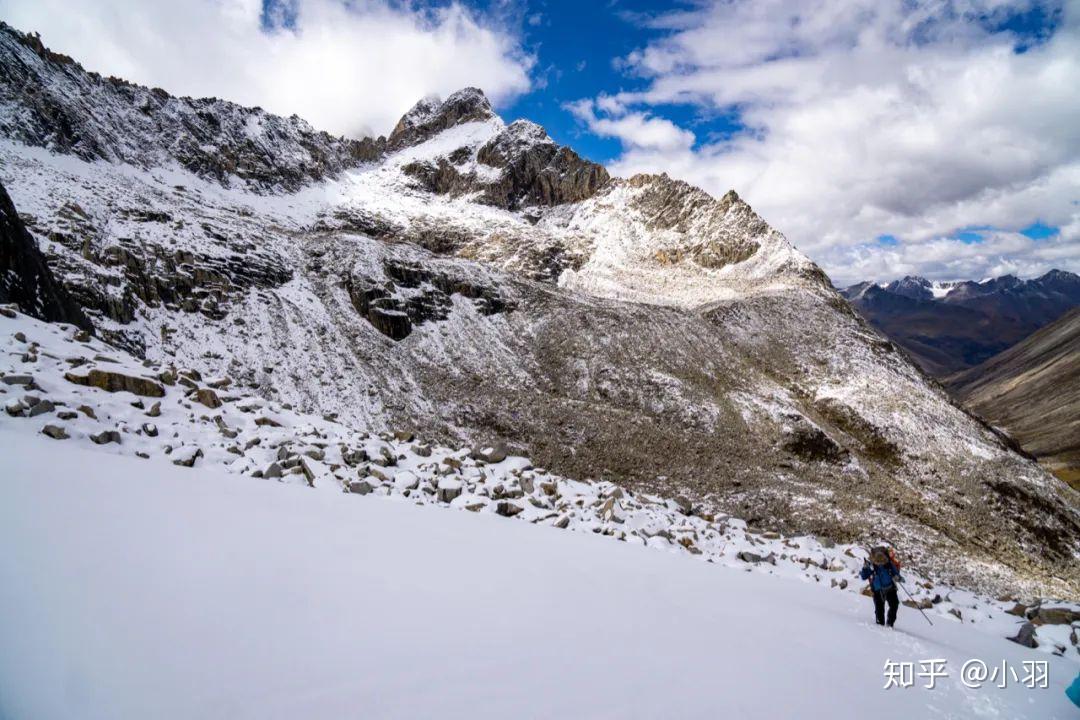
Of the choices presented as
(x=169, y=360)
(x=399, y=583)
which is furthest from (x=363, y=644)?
(x=169, y=360)

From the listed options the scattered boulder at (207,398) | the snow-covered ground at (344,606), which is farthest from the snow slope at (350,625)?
the scattered boulder at (207,398)

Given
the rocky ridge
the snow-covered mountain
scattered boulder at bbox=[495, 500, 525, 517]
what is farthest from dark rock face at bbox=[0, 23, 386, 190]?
scattered boulder at bbox=[495, 500, 525, 517]

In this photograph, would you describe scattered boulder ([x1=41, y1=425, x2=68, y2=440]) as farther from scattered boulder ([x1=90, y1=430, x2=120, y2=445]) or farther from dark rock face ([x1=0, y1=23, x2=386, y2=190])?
dark rock face ([x1=0, y1=23, x2=386, y2=190])

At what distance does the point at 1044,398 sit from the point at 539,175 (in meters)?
145

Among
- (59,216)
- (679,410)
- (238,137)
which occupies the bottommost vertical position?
(679,410)

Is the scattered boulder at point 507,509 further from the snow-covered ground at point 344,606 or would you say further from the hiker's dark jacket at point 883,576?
the hiker's dark jacket at point 883,576

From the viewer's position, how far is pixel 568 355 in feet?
154

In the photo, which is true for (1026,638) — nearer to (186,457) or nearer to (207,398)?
(186,457)

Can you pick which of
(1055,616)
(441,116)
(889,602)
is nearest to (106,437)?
(889,602)

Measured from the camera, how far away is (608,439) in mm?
34250

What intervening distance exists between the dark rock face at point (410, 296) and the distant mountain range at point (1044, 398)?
94793 millimetres

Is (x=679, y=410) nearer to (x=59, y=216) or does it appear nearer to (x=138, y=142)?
(x=59, y=216)

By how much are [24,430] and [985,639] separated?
18.3 metres

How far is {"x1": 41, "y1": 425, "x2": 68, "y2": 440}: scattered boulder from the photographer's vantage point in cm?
787
